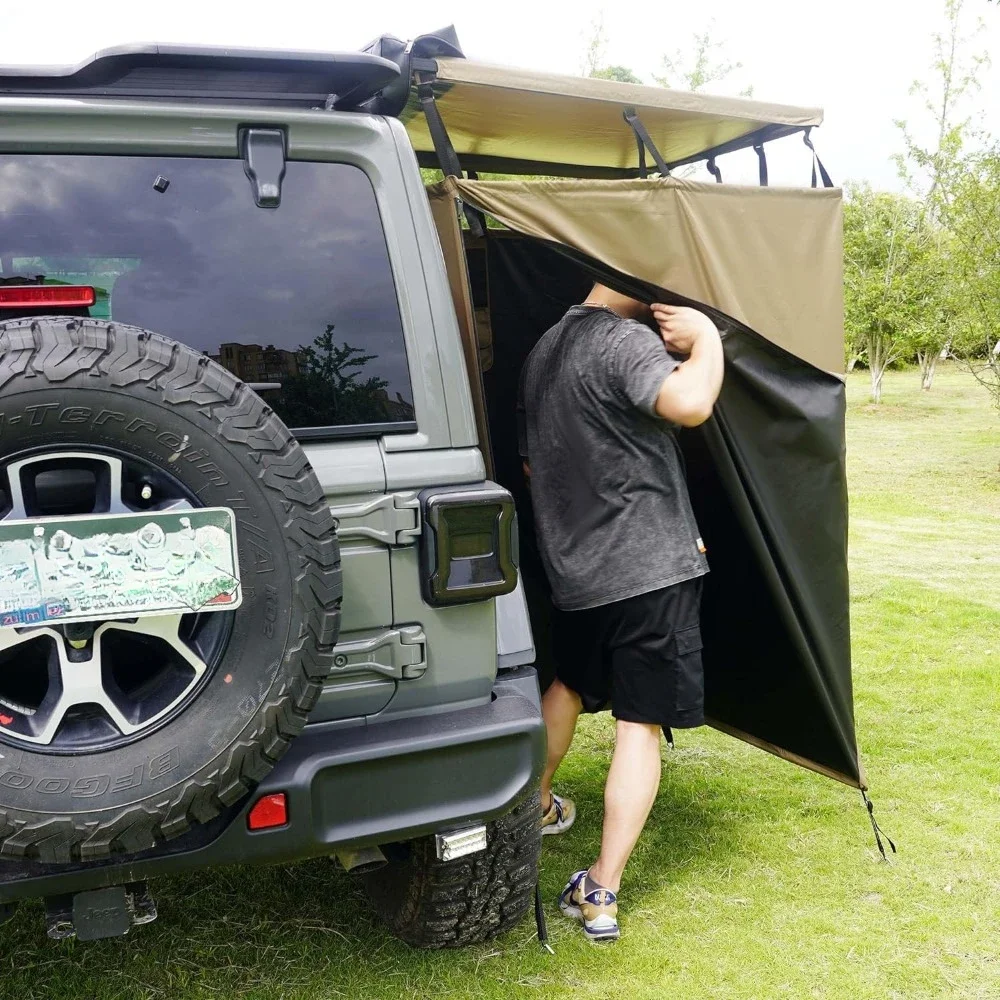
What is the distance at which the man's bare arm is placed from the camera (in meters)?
2.69

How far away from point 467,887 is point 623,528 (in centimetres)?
103

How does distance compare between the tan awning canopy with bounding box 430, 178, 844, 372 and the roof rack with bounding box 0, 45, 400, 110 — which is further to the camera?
the tan awning canopy with bounding box 430, 178, 844, 372

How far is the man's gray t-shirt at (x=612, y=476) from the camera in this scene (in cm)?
285

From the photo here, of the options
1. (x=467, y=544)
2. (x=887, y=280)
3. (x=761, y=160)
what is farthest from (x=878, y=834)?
(x=887, y=280)

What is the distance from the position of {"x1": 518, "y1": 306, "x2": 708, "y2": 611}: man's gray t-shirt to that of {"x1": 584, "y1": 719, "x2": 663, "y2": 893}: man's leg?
0.42 m

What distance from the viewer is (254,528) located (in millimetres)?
1918

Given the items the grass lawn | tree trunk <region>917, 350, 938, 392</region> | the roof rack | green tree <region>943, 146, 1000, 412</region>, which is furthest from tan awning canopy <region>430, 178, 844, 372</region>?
tree trunk <region>917, 350, 938, 392</region>

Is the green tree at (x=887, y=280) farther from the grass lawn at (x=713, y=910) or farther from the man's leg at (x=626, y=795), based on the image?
the man's leg at (x=626, y=795)

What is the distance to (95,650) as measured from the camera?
1859mm

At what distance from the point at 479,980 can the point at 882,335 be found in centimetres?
2321

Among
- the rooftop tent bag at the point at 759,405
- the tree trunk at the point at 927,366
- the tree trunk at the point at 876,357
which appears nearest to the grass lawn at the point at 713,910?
the rooftop tent bag at the point at 759,405

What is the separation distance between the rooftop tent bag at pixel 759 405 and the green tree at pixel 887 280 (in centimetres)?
1806

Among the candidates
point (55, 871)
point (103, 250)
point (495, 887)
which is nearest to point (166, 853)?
point (55, 871)

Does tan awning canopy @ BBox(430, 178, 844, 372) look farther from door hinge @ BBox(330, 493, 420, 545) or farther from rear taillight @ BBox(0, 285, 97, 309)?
rear taillight @ BBox(0, 285, 97, 309)
